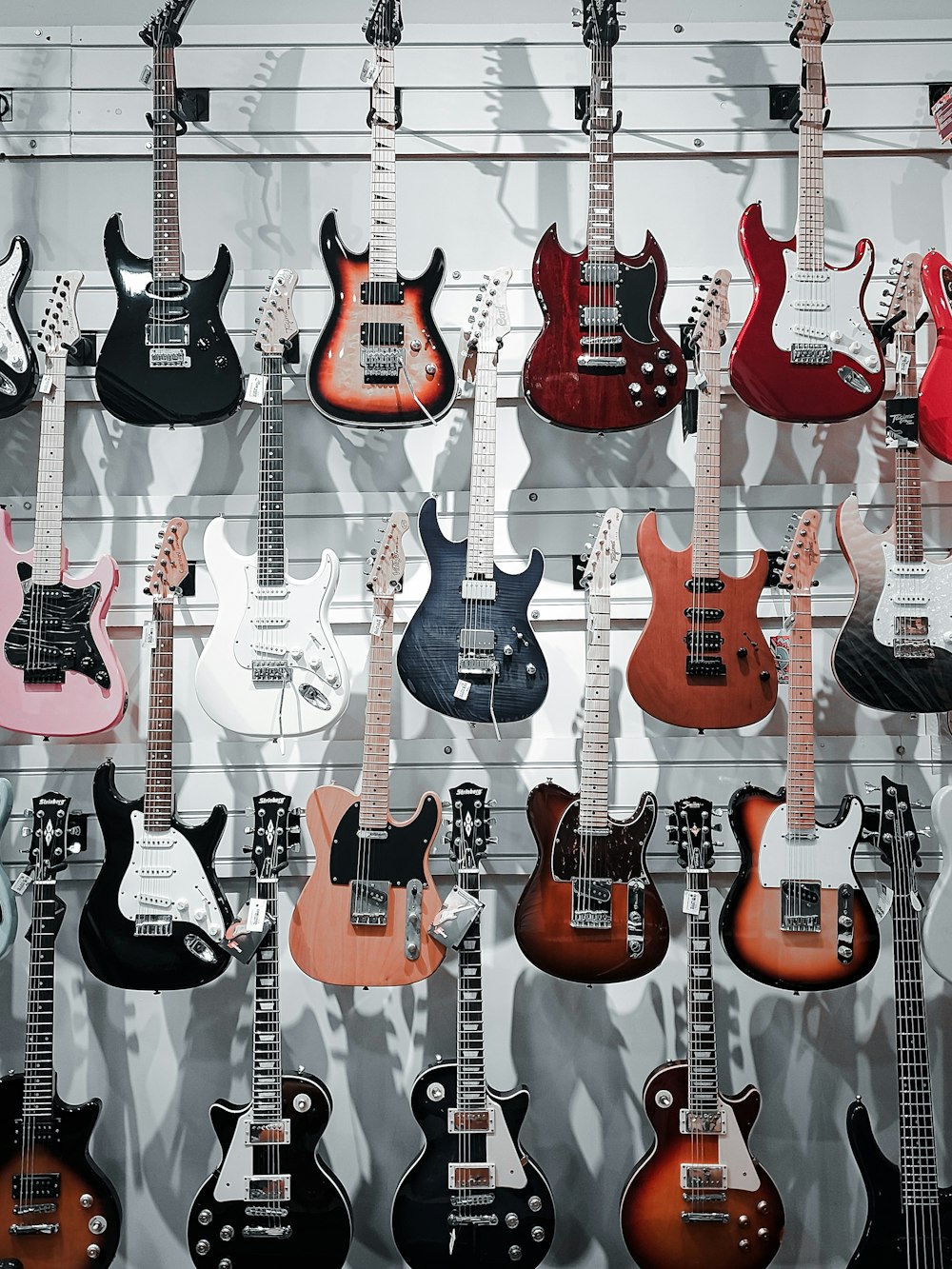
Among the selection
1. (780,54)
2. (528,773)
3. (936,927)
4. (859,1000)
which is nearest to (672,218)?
(780,54)

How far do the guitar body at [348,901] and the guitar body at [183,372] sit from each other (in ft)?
3.35

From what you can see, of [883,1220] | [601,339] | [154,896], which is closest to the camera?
[883,1220]

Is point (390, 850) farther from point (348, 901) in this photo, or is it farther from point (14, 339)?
point (14, 339)

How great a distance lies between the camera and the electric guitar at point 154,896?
263 centimetres

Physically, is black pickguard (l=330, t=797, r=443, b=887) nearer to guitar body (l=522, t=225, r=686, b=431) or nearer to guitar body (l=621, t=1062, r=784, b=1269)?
guitar body (l=621, t=1062, r=784, b=1269)

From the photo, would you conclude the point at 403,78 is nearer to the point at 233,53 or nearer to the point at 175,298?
the point at 233,53

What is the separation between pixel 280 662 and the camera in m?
2.71

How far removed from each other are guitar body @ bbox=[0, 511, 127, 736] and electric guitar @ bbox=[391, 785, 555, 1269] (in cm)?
101

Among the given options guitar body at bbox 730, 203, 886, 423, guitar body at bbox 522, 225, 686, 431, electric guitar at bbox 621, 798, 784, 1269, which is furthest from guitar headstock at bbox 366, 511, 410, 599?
electric guitar at bbox 621, 798, 784, 1269

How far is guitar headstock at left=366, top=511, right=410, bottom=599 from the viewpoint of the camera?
2.71 metres

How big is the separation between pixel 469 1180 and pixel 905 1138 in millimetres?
1039

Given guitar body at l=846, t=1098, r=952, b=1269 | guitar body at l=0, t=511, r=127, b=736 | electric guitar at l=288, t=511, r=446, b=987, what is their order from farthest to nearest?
guitar body at l=0, t=511, r=127, b=736 → electric guitar at l=288, t=511, r=446, b=987 → guitar body at l=846, t=1098, r=952, b=1269

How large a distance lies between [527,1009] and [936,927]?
1.06 metres

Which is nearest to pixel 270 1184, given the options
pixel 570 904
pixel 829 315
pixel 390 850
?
pixel 390 850
